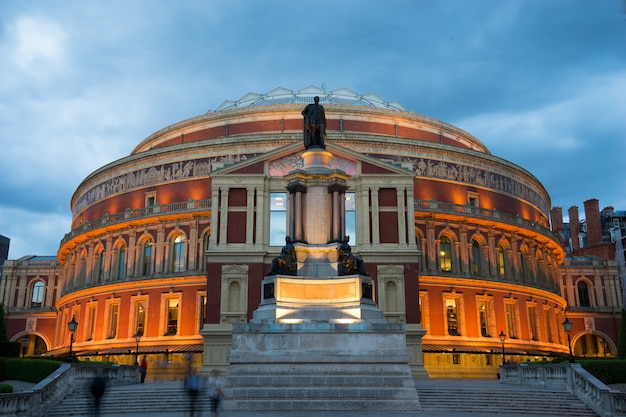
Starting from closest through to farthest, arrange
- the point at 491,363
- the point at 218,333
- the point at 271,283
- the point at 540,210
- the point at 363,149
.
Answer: the point at 271,283 → the point at 218,333 → the point at 491,363 → the point at 363,149 → the point at 540,210

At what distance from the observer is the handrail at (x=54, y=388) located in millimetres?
20828

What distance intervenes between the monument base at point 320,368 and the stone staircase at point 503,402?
5.66ft

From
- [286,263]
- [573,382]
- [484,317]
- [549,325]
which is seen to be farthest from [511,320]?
[286,263]

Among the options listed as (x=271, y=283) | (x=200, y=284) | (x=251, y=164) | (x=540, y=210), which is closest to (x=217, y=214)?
(x=251, y=164)

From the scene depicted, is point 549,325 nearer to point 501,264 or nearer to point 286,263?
point 501,264

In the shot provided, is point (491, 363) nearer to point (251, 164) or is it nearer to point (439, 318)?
point (439, 318)

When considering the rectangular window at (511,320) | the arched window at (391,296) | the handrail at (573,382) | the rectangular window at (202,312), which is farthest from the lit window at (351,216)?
the rectangular window at (511,320)

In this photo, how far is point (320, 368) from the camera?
2136 cm

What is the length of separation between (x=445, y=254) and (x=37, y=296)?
157 feet

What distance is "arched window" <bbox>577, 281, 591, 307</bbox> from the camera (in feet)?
242

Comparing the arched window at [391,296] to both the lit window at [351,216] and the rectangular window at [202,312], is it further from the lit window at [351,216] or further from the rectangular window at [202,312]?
the rectangular window at [202,312]

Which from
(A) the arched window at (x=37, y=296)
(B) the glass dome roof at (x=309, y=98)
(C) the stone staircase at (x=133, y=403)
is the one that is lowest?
(C) the stone staircase at (x=133, y=403)

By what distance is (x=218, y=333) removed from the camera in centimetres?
4209

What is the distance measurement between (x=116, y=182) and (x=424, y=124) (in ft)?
95.6
